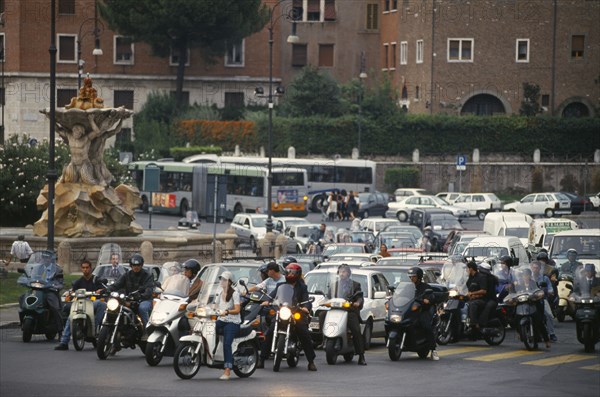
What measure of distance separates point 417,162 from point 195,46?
648 inches

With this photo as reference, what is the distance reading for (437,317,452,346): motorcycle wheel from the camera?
83.2 feet

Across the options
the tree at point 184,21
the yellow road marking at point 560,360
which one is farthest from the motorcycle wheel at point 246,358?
the tree at point 184,21

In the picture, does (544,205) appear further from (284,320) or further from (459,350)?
(284,320)

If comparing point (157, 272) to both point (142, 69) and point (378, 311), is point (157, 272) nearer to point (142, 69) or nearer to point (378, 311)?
point (378, 311)

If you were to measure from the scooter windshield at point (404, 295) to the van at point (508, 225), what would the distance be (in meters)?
21.9

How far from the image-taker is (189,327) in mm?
20625

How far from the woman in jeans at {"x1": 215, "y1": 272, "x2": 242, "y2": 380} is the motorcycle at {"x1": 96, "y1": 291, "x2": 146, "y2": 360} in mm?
2511

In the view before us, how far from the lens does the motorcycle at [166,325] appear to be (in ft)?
66.2

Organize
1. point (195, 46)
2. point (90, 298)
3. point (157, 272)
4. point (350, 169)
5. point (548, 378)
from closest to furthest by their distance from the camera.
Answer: point (548, 378)
point (90, 298)
point (157, 272)
point (350, 169)
point (195, 46)

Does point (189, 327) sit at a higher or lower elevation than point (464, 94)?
lower

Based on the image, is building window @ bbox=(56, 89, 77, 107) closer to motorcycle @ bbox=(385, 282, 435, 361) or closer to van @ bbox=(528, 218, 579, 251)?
van @ bbox=(528, 218, 579, 251)

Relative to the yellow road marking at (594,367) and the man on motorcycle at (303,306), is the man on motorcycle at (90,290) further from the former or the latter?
the yellow road marking at (594,367)

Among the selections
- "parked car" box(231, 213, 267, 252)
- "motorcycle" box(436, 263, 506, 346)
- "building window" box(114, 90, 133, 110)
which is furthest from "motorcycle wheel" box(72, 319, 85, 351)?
"building window" box(114, 90, 133, 110)

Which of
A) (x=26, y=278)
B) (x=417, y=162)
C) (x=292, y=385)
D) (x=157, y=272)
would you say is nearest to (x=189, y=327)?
(x=292, y=385)
